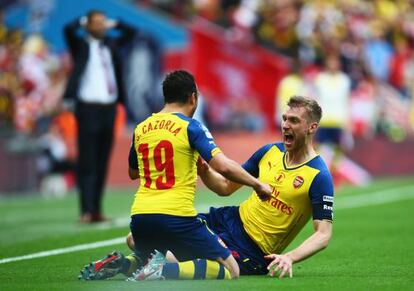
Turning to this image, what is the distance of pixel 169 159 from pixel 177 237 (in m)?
0.57

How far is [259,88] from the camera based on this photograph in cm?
2405

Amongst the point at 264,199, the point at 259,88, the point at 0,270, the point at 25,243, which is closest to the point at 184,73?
the point at 264,199

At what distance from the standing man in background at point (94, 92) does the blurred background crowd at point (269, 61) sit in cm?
553

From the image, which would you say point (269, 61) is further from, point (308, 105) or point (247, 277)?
point (247, 277)

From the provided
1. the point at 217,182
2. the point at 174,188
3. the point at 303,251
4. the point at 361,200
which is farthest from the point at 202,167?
the point at 361,200

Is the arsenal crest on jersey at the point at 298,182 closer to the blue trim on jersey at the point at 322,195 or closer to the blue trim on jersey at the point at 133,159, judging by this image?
the blue trim on jersey at the point at 322,195

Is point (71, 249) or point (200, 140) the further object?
point (71, 249)

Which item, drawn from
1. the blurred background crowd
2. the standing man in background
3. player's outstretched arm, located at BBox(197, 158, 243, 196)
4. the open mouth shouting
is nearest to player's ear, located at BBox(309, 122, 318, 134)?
the open mouth shouting

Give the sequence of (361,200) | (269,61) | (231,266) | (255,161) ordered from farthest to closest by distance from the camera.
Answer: (269,61), (361,200), (255,161), (231,266)

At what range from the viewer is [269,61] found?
24.2 metres

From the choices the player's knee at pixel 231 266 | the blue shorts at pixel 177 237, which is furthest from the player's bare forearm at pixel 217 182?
the player's knee at pixel 231 266

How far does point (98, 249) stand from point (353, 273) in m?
3.22

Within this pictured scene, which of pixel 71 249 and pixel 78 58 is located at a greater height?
pixel 78 58

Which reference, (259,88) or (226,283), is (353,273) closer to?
(226,283)
